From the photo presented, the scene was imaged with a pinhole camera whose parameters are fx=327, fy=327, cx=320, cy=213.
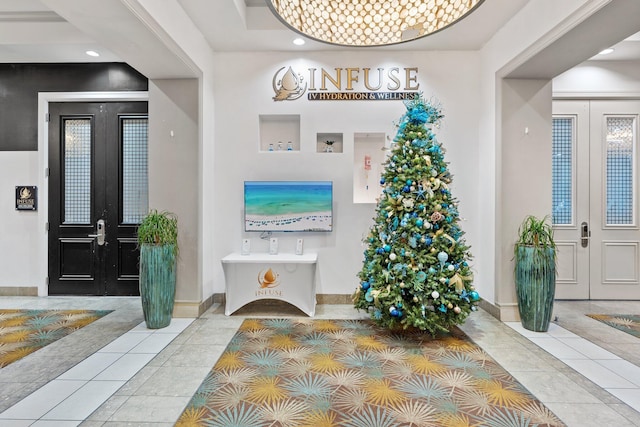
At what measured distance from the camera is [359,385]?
243 centimetres

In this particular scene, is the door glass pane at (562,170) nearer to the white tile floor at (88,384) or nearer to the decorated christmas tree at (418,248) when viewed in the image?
the decorated christmas tree at (418,248)

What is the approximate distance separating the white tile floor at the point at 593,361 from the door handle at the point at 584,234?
63.9 inches

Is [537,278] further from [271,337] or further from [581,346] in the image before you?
[271,337]

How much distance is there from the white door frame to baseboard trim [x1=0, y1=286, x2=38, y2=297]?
10 cm

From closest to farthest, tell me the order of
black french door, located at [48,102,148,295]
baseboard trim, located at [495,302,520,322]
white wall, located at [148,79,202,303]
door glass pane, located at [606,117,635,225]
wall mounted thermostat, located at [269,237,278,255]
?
baseboard trim, located at [495,302,520,322]
white wall, located at [148,79,202,303]
wall mounted thermostat, located at [269,237,278,255]
door glass pane, located at [606,117,635,225]
black french door, located at [48,102,148,295]

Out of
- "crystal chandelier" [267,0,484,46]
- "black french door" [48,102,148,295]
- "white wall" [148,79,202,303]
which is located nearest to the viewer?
"crystal chandelier" [267,0,484,46]

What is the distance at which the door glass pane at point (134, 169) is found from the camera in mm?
4629

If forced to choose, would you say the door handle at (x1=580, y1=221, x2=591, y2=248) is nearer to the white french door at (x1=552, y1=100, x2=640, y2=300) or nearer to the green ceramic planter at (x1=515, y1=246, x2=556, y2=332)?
the white french door at (x1=552, y1=100, x2=640, y2=300)

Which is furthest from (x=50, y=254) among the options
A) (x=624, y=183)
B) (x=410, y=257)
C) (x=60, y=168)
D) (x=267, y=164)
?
(x=624, y=183)

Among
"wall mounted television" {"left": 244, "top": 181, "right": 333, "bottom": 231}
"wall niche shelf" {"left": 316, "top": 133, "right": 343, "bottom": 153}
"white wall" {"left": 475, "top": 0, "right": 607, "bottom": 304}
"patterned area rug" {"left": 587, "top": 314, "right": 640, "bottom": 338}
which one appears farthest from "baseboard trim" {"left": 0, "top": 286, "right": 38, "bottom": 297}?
"patterned area rug" {"left": 587, "top": 314, "right": 640, "bottom": 338}

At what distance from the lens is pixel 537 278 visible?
335 centimetres

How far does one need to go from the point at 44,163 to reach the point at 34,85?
1.12 metres

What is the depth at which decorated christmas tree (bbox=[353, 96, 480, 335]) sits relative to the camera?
311cm

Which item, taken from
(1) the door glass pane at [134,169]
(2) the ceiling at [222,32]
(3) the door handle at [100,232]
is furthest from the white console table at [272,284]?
(2) the ceiling at [222,32]
